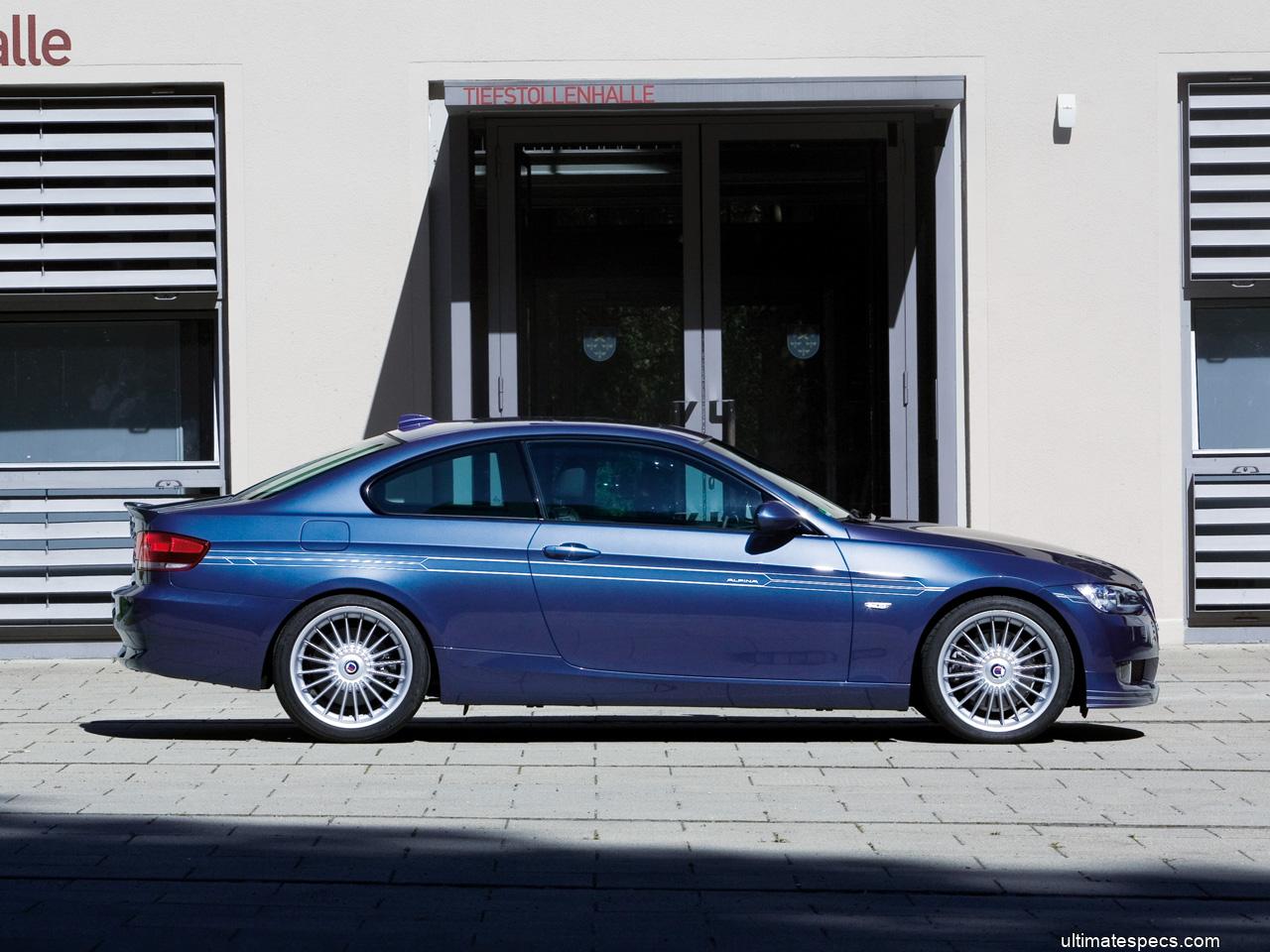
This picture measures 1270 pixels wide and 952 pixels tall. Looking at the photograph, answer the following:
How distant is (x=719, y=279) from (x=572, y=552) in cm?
524

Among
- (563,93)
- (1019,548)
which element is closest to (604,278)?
(563,93)

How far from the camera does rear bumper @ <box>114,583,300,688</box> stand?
26.4ft

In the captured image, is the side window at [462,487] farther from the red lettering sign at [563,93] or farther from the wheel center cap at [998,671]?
the red lettering sign at [563,93]

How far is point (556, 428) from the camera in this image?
8.46 metres

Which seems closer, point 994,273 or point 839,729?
point 839,729

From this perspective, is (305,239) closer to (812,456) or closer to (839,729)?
(812,456)

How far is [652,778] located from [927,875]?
1939 mm

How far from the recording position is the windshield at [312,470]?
27.6 ft

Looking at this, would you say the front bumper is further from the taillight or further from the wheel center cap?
the taillight

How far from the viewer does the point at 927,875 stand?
5574 millimetres

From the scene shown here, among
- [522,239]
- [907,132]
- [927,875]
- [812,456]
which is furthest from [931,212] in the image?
[927,875]

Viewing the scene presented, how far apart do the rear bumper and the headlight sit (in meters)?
3.48

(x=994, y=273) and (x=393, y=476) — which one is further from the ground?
(x=994, y=273)
